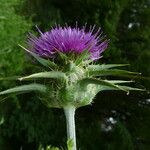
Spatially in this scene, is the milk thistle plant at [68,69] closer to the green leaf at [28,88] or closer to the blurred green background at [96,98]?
the green leaf at [28,88]

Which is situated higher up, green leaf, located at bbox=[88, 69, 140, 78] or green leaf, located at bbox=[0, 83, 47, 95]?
green leaf, located at bbox=[88, 69, 140, 78]

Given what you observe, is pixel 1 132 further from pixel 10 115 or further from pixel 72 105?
pixel 72 105

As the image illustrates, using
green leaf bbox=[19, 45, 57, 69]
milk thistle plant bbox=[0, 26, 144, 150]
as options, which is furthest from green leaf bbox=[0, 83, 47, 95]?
green leaf bbox=[19, 45, 57, 69]

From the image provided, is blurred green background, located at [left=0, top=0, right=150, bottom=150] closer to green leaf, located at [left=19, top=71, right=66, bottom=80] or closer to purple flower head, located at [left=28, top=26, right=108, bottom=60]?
purple flower head, located at [left=28, top=26, right=108, bottom=60]

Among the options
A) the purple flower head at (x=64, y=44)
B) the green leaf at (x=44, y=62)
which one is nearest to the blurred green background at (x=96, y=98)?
the purple flower head at (x=64, y=44)

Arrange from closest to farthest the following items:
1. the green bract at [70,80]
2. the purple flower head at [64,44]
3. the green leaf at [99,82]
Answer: the green leaf at [99,82], the green bract at [70,80], the purple flower head at [64,44]

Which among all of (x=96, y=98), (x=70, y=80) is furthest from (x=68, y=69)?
(x=96, y=98)

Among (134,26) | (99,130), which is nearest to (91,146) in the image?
(99,130)
